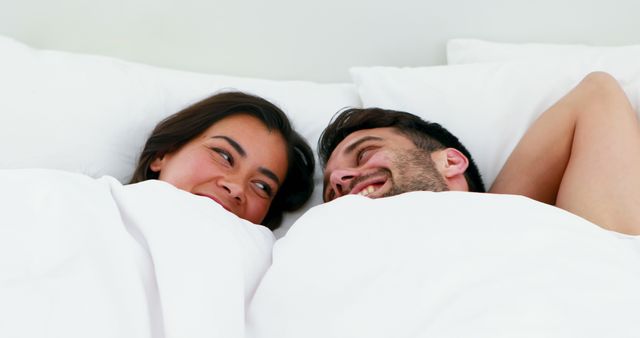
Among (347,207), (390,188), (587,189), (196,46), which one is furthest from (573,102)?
(196,46)

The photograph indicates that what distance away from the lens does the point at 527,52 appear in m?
1.55

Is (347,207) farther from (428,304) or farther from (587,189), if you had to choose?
(587,189)

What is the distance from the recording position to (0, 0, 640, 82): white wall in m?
1.64

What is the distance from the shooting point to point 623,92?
126 centimetres

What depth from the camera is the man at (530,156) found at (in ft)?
3.58

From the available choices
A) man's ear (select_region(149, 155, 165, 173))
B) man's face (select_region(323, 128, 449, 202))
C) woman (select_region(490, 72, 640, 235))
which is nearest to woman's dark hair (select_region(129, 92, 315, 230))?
man's ear (select_region(149, 155, 165, 173))

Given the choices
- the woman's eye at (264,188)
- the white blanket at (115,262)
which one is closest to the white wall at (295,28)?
the woman's eye at (264,188)

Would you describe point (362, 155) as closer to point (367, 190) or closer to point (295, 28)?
point (367, 190)

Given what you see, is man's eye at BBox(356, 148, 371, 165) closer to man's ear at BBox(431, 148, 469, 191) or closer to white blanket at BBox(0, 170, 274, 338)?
man's ear at BBox(431, 148, 469, 191)

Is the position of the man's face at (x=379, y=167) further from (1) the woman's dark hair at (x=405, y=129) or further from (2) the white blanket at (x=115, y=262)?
(2) the white blanket at (x=115, y=262)

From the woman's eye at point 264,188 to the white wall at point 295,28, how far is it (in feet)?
1.47

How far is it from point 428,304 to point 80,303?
1.29 ft

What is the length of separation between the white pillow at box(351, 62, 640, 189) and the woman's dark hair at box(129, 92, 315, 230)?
0.21 meters

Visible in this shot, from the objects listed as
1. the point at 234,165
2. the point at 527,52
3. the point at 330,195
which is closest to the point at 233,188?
the point at 234,165
